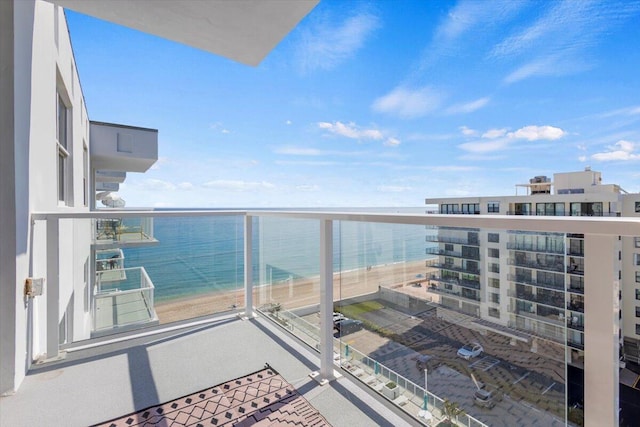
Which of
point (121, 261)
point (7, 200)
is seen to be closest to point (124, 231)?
point (121, 261)

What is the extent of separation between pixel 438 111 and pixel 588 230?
30376 mm

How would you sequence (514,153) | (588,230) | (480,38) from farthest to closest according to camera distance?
(514,153) → (480,38) → (588,230)

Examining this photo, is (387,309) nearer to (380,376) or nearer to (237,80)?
(380,376)

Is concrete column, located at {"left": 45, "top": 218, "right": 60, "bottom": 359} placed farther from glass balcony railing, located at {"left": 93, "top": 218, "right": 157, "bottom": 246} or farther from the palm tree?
the palm tree

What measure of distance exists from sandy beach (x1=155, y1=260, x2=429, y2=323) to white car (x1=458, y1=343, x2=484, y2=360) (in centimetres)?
34

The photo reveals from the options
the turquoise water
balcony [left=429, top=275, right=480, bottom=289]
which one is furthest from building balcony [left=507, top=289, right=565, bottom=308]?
the turquoise water

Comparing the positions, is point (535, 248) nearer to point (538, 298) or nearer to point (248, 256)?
point (538, 298)

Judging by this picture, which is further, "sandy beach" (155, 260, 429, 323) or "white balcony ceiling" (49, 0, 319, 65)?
"white balcony ceiling" (49, 0, 319, 65)

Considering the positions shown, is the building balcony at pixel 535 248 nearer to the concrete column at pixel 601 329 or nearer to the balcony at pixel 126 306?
the concrete column at pixel 601 329

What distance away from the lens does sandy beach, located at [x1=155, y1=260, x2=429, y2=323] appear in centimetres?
158

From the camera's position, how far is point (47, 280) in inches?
84.5

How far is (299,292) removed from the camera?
237 cm

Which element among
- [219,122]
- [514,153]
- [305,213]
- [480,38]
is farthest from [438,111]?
[305,213]

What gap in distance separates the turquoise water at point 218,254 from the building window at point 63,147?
6.01 feet
